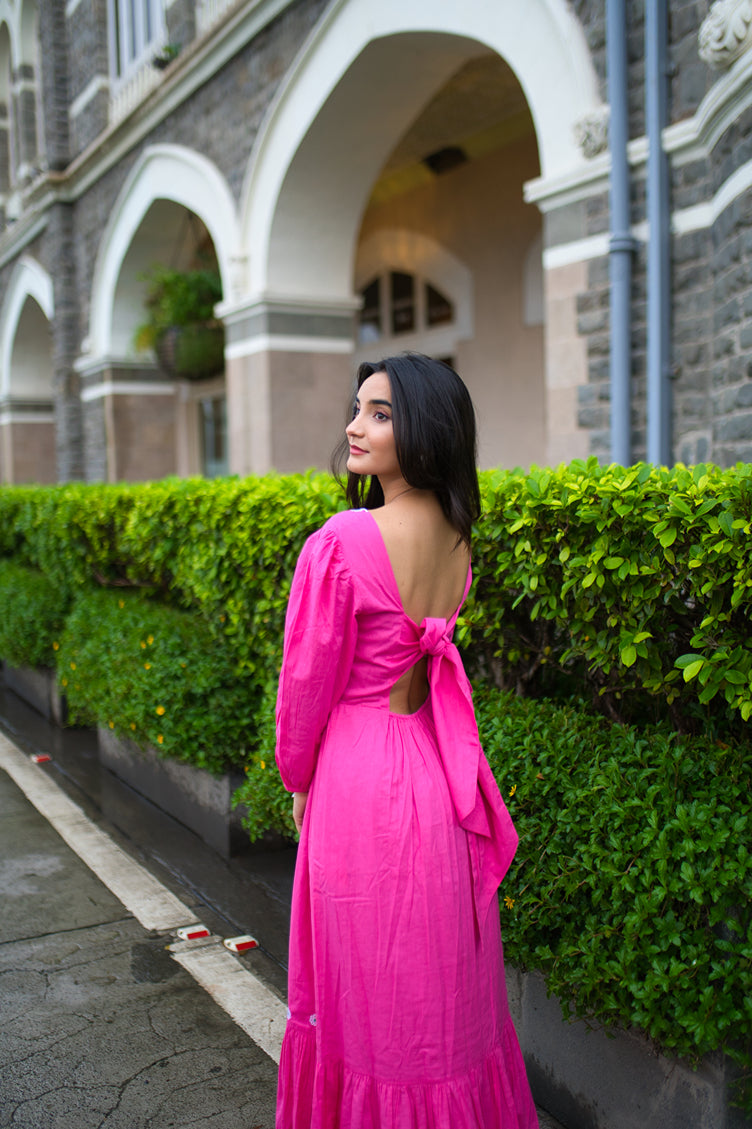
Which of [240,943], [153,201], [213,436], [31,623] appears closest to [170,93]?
[153,201]

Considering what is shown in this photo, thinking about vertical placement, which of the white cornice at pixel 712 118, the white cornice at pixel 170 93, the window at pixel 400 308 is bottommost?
the white cornice at pixel 712 118

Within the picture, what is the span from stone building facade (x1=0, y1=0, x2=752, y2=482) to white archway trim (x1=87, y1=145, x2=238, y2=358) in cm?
4

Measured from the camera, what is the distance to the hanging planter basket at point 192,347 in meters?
11.2

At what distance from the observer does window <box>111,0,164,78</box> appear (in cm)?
1204

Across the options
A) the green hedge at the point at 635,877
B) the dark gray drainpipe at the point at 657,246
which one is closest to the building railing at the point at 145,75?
the dark gray drainpipe at the point at 657,246

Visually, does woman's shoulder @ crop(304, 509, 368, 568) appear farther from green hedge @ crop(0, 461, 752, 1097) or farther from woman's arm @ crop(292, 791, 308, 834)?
green hedge @ crop(0, 461, 752, 1097)

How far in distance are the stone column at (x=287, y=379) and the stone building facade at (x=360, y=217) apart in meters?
0.03

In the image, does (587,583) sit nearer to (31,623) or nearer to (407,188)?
(31,623)

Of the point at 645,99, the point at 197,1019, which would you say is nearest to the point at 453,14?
the point at 645,99

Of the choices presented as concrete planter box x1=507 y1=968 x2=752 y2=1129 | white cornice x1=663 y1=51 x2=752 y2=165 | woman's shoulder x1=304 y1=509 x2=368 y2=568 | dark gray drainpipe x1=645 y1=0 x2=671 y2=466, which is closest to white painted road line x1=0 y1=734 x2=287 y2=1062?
concrete planter box x1=507 y1=968 x2=752 y2=1129

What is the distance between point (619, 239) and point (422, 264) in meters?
7.17

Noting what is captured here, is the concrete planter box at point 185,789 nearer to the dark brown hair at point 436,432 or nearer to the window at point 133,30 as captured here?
the dark brown hair at point 436,432

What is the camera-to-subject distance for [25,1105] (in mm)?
2553

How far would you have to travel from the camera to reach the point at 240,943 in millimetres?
3496
